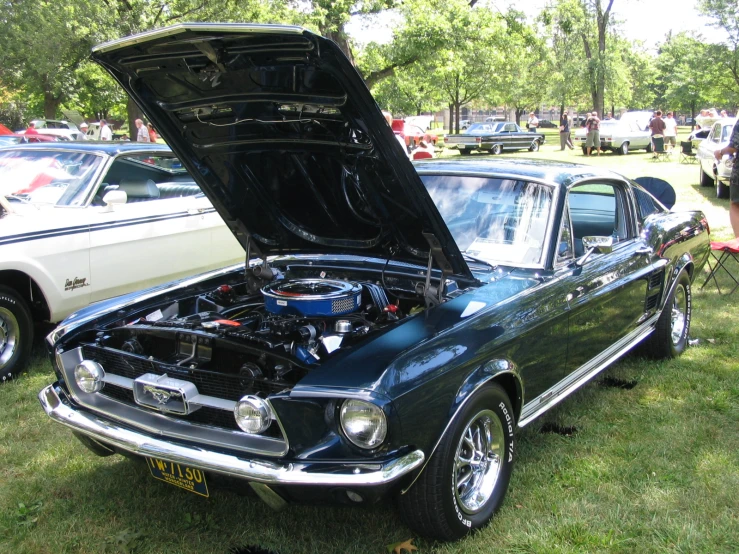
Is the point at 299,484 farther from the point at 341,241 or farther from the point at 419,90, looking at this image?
the point at 419,90

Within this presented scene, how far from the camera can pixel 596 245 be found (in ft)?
12.0

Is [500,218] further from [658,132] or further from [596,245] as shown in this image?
[658,132]

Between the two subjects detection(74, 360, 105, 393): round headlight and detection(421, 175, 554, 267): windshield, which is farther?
detection(421, 175, 554, 267): windshield

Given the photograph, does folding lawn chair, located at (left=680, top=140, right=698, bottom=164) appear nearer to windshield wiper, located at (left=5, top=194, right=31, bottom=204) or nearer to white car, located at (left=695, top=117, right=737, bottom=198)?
white car, located at (left=695, top=117, right=737, bottom=198)

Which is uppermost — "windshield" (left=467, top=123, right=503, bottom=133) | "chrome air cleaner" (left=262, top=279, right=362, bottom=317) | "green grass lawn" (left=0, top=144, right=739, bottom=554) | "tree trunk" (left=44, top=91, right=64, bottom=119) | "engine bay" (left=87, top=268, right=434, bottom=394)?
"tree trunk" (left=44, top=91, right=64, bottom=119)

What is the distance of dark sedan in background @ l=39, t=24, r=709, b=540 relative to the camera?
8.04 feet

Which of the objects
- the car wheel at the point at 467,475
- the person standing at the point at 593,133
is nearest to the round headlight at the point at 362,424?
the car wheel at the point at 467,475

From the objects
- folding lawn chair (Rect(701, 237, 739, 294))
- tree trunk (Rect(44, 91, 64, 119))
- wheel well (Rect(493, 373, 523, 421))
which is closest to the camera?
wheel well (Rect(493, 373, 523, 421))

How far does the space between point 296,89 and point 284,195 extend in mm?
976

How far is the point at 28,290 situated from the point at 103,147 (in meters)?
1.50

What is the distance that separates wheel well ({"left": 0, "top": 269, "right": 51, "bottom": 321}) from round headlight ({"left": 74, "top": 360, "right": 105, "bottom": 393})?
207 centimetres

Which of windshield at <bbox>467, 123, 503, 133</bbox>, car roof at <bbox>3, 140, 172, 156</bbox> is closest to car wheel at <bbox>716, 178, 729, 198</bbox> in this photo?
car roof at <bbox>3, 140, 172, 156</bbox>

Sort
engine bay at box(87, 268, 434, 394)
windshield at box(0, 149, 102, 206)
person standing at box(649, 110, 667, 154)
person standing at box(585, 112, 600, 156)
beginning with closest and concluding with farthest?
engine bay at box(87, 268, 434, 394) → windshield at box(0, 149, 102, 206) → person standing at box(649, 110, 667, 154) → person standing at box(585, 112, 600, 156)

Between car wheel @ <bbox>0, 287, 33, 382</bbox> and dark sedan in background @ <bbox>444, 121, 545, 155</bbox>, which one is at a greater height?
dark sedan in background @ <bbox>444, 121, 545, 155</bbox>
